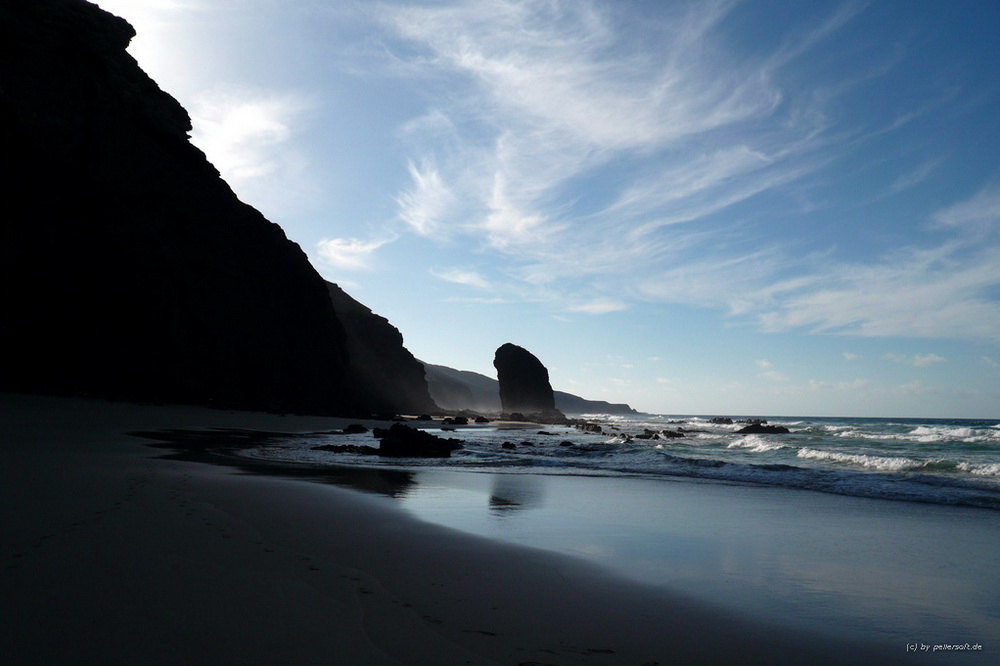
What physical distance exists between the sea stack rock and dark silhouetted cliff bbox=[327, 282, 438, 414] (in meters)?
26.0

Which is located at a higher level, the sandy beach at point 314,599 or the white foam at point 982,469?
the white foam at point 982,469

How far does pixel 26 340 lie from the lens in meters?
29.3

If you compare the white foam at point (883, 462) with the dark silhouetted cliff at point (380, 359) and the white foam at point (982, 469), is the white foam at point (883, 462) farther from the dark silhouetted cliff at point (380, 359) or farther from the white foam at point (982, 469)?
the dark silhouetted cliff at point (380, 359)

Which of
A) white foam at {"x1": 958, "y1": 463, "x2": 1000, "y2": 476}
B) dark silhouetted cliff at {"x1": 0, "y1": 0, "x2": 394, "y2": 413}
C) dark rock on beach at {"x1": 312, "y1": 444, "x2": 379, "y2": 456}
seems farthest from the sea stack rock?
white foam at {"x1": 958, "y1": 463, "x2": 1000, "y2": 476}

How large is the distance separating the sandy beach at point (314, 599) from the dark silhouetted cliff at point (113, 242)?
28939 mm

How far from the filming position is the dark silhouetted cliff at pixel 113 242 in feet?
96.6

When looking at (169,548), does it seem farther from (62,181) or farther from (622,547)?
(62,181)

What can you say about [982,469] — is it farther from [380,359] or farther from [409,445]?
[380,359]

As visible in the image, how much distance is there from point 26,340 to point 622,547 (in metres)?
34.7

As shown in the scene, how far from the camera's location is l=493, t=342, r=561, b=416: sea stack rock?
4210 inches

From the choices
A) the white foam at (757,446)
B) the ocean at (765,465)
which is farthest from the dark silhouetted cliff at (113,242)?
the white foam at (757,446)

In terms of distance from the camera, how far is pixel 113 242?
33.4m

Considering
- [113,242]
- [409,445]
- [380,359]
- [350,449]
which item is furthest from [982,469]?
[380,359]

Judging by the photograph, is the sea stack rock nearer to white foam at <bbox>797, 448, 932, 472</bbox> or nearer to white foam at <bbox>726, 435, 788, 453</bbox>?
white foam at <bbox>726, 435, 788, 453</bbox>
